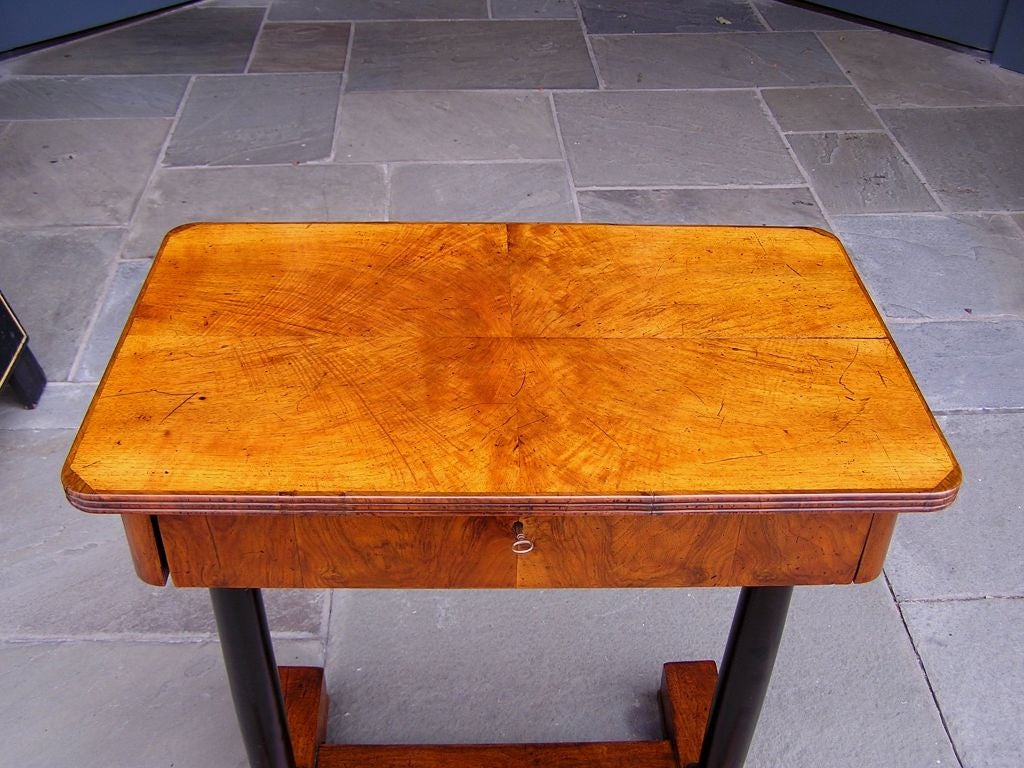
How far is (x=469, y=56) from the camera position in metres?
3.97

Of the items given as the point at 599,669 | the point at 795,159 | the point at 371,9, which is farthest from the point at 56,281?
the point at 795,159

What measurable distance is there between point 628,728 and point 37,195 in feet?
7.93

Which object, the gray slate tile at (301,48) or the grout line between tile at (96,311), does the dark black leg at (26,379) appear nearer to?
the grout line between tile at (96,311)

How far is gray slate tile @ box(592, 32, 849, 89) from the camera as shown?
382 cm

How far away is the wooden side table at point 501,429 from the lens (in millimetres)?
1062

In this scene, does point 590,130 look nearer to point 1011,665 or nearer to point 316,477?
point 1011,665

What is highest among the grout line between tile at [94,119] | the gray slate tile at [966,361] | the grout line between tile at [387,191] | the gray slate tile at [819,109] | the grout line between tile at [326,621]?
the gray slate tile at [819,109]

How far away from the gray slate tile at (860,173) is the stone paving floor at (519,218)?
0.01m

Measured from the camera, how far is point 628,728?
1749 millimetres

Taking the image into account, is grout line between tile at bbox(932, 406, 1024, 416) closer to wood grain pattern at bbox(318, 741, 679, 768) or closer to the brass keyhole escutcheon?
wood grain pattern at bbox(318, 741, 679, 768)

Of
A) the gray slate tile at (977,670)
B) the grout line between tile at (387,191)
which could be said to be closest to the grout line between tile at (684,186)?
the grout line between tile at (387,191)

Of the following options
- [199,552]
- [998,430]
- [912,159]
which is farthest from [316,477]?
[912,159]

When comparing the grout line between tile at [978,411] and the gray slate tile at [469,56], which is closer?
the grout line between tile at [978,411]

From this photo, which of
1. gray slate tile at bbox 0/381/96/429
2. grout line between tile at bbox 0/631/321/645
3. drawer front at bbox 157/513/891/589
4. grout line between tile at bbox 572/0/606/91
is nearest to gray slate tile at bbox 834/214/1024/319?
grout line between tile at bbox 572/0/606/91
